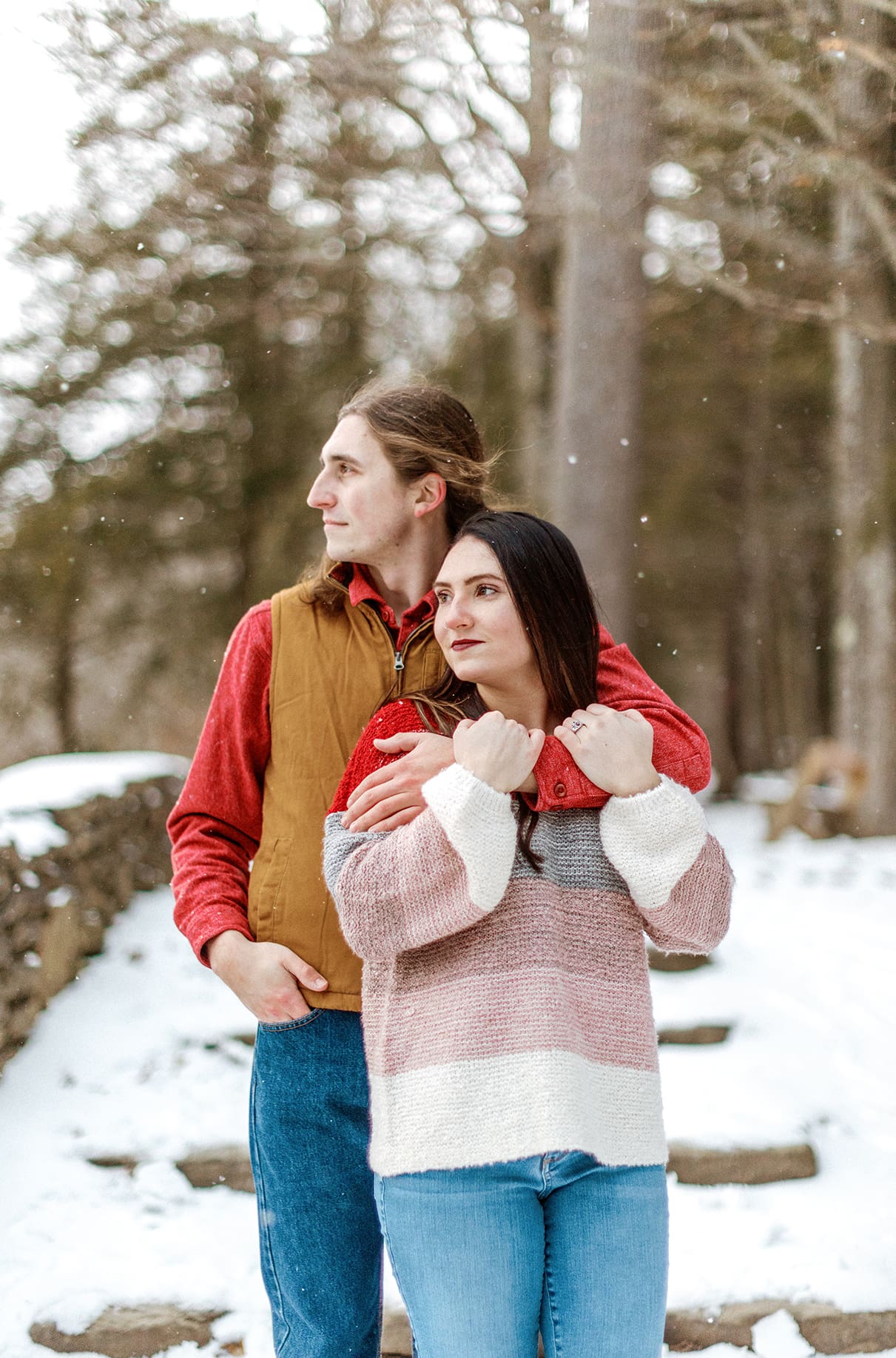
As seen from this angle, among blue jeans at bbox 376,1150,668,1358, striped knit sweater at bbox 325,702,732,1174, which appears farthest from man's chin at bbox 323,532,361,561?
blue jeans at bbox 376,1150,668,1358

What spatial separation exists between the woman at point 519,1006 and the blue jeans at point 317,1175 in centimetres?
25

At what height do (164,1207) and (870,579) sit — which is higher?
(870,579)

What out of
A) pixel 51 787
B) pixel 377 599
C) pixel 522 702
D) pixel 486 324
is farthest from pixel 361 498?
pixel 486 324

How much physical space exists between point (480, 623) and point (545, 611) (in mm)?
96

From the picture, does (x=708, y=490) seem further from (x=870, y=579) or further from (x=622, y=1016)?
(x=622, y=1016)

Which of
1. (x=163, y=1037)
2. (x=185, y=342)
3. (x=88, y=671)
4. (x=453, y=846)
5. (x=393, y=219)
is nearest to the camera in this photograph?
(x=453, y=846)

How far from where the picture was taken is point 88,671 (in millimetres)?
9875

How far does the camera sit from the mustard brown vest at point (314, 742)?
171cm

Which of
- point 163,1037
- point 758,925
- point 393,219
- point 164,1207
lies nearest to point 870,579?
point 758,925

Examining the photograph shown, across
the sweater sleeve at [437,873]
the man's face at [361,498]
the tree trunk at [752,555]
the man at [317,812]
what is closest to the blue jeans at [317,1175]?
the man at [317,812]

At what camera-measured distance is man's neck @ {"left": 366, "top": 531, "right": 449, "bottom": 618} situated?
71.9 inches

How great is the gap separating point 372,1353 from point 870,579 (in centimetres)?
708

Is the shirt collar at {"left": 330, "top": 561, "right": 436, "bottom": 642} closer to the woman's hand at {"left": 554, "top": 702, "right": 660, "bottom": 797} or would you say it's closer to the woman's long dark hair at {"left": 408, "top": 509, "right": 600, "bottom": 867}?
the woman's long dark hair at {"left": 408, "top": 509, "right": 600, "bottom": 867}

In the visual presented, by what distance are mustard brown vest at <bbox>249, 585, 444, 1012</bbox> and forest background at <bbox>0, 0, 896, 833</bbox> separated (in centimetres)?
A: 65
